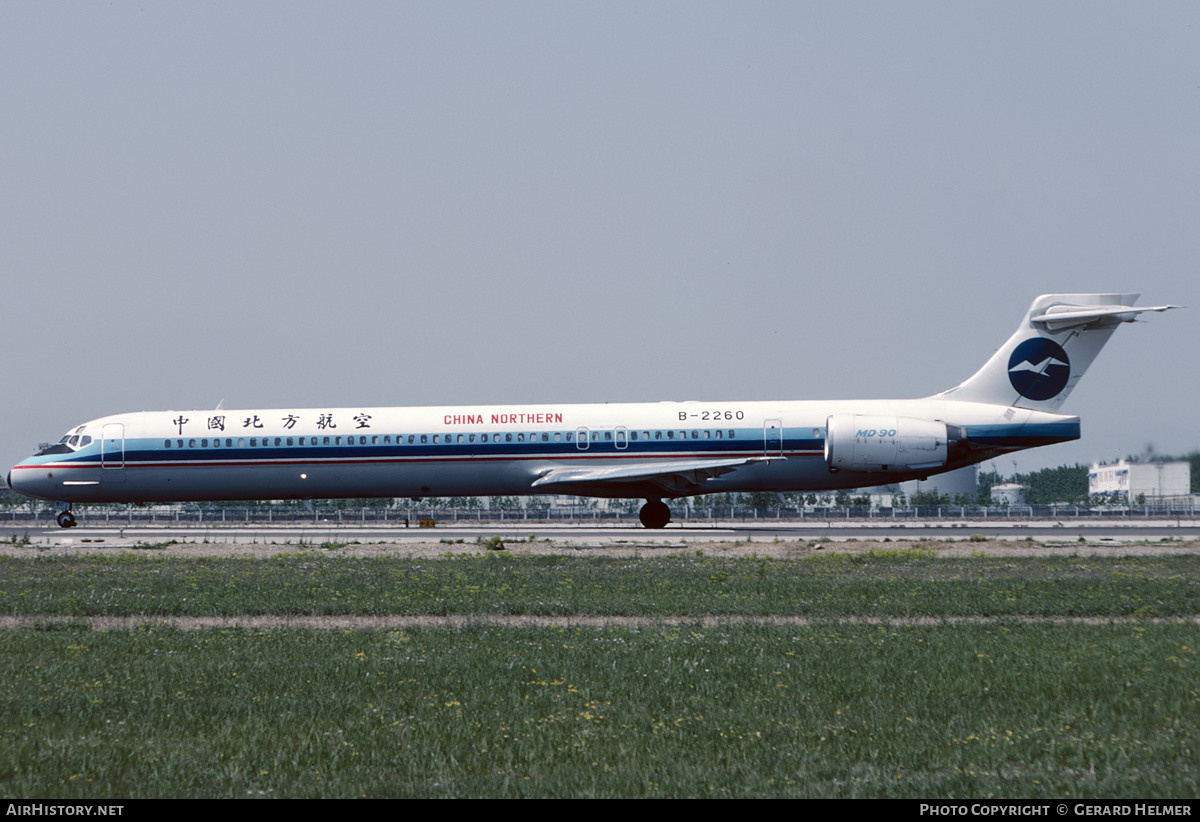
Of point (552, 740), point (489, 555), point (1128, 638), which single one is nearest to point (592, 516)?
point (489, 555)

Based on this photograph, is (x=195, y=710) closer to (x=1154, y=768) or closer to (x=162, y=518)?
(x=1154, y=768)

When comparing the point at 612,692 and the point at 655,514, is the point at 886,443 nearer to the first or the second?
the point at 655,514

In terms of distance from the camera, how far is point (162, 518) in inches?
2753

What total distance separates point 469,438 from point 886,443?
15.3 meters

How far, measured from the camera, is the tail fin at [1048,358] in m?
41.2

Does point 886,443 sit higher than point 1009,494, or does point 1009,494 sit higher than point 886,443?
point 886,443

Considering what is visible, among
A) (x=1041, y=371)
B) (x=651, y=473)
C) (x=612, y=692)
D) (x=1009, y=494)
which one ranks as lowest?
(x=612, y=692)

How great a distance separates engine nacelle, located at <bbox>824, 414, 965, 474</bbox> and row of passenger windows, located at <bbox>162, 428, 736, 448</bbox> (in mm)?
3915

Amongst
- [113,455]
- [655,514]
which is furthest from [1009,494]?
[113,455]

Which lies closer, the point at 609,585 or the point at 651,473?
the point at 609,585

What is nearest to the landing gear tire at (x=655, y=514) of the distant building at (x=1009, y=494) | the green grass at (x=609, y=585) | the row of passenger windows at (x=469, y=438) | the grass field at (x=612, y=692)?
the row of passenger windows at (x=469, y=438)

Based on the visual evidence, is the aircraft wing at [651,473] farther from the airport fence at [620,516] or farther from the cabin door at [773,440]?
the airport fence at [620,516]

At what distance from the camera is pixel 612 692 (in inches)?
452
